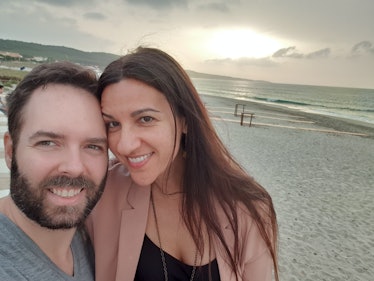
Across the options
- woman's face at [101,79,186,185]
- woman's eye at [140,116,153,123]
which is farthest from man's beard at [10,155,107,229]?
woman's eye at [140,116,153,123]

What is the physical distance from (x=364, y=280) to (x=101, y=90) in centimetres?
509

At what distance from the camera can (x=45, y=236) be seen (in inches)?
59.1

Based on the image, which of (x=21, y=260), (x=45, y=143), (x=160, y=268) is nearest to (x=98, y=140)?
(x=45, y=143)

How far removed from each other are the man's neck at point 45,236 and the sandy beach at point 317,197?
146 cm

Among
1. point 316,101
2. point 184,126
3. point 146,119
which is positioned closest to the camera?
point 146,119

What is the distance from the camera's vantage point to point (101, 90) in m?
1.84

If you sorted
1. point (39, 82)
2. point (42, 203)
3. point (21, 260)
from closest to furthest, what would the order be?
point (21, 260)
point (42, 203)
point (39, 82)

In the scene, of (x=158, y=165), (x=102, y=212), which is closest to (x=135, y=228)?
(x=102, y=212)

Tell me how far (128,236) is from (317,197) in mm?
7546

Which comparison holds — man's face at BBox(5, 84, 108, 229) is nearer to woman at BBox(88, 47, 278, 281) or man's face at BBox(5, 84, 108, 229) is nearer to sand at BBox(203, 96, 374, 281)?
woman at BBox(88, 47, 278, 281)

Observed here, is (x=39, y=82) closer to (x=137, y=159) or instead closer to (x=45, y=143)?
(x=45, y=143)

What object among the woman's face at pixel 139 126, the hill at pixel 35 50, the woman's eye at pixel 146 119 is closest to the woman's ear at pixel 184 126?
the woman's face at pixel 139 126

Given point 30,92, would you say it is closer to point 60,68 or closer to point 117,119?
point 60,68

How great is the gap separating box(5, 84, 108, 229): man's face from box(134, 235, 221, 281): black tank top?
A: 1.65ft
